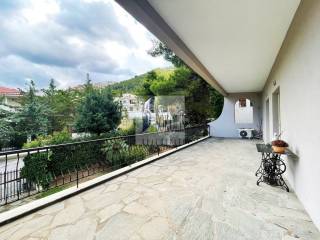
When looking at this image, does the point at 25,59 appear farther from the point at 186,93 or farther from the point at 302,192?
the point at 302,192

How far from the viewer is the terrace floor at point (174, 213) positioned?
69.9 inches

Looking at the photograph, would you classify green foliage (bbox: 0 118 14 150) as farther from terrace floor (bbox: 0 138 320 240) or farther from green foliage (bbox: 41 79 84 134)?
terrace floor (bbox: 0 138 320 240)

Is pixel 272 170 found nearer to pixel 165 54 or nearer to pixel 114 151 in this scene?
pixel 114 151

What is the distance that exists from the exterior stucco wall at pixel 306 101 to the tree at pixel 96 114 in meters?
7.96

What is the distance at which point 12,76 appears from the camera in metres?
23.8

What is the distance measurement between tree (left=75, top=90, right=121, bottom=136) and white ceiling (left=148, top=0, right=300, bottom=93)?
6481 mm

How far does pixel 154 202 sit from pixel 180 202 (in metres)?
0.36

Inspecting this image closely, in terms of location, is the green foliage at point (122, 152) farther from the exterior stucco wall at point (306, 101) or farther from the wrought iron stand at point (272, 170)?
the exterior stucco wall at point (306, 101)

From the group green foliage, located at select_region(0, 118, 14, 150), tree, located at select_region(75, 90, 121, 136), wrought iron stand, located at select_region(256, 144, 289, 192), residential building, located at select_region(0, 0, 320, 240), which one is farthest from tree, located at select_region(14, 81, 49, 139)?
wrought iron stand, located at select_region(256, 144, 289, 192)

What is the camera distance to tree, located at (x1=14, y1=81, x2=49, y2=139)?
36.8ft

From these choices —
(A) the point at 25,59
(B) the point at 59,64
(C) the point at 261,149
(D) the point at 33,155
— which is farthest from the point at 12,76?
(C) the point at 261,149

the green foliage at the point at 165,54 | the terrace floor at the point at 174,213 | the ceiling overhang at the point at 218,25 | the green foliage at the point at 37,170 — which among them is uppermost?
the green foliage at the point at 165,54

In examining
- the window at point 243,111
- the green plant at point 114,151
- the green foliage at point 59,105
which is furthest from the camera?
the green foliage at point 59,105

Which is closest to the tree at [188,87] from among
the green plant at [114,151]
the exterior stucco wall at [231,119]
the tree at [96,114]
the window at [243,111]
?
the exterior stucco wall at [231,119]
